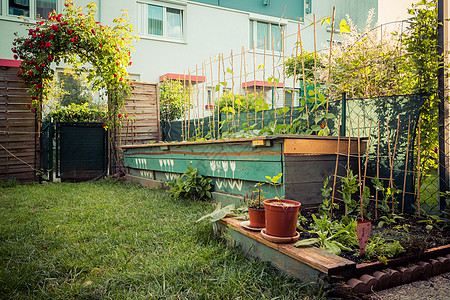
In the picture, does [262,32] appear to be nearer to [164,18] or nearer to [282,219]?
[164,18]

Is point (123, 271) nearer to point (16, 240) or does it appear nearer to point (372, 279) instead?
point (16, 240)

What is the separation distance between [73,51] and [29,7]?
4.26 metres

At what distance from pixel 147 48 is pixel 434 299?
383 inches

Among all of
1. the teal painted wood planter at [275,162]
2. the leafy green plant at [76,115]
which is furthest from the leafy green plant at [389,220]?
the leafy green plant at [76,115]

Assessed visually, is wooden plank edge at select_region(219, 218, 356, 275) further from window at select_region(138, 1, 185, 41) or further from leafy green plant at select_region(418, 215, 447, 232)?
window at select_region(138, 1, 185, 41)

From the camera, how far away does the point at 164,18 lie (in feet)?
33.4

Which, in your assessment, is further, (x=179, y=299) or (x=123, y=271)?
(x=123, y=271)

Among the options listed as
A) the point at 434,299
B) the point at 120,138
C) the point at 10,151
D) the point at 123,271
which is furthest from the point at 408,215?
the point at 10,151

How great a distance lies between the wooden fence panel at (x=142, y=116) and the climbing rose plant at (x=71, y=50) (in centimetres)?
49

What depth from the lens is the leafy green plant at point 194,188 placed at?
397 cm

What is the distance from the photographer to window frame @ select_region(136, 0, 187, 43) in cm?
973

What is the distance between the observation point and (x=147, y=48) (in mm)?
9789

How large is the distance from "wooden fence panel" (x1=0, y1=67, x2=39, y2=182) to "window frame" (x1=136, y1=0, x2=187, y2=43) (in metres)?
4.67

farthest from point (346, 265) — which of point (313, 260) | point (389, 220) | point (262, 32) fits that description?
point (262, 32)
